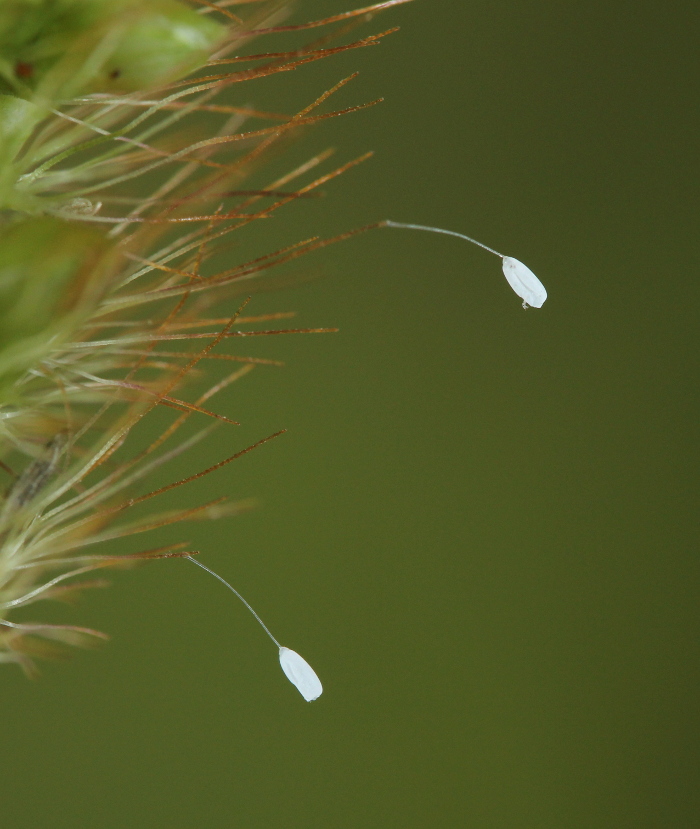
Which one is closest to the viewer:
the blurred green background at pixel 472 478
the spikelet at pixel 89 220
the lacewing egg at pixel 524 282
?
the spikelet at pixel 89 220

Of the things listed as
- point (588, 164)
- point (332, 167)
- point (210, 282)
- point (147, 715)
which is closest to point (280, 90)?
point (332, 167)

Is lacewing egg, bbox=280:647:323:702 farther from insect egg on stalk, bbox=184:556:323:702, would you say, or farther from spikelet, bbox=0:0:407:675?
spikelet, bbox=0:0:407:675

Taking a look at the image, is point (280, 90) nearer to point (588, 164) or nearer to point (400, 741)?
point (588, 164)

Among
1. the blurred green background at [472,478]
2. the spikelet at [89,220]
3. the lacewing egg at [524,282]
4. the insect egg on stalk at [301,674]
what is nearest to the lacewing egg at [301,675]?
the insect egg on stalk at [301,674]

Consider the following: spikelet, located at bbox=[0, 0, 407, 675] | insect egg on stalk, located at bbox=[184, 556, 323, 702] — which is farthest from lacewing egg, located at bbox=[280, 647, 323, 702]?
spikelet, located at bbox=[0, 0, 407, 675]

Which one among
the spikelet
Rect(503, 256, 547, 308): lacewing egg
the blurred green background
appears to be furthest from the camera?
the blurred green background

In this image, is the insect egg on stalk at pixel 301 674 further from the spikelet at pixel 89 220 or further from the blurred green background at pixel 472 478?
the blurred green background at pixel 472 478
